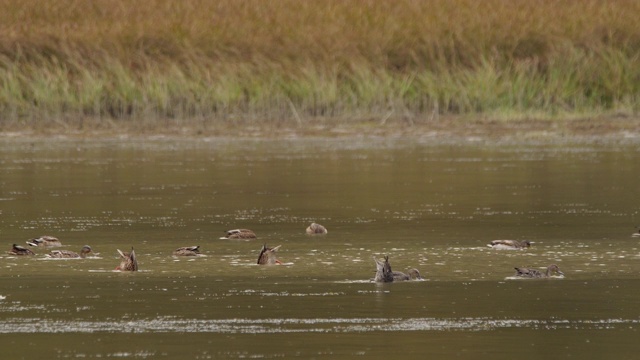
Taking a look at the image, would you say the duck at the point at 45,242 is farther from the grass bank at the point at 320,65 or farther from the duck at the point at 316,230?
the grass bank at the point at 320,65

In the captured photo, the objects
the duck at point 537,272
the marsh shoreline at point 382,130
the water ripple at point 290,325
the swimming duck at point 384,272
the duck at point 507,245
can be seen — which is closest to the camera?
the water ripple at point 290,325

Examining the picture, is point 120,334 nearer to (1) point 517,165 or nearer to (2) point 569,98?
(1) point 517,165

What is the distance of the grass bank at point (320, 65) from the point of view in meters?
27.0

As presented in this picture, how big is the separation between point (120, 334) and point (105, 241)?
4294 millimetres

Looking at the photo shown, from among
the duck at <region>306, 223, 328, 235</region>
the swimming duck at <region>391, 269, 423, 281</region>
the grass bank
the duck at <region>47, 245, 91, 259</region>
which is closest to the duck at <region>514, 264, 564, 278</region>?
the swimming duck at <region>391, 269, 423, 281</region>

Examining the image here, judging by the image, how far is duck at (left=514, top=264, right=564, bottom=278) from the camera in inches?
430

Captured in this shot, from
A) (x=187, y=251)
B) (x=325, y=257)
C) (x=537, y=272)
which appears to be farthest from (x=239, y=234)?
(x=537, y=272)

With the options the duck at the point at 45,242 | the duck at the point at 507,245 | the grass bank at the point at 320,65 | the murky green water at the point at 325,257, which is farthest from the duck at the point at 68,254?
the grass bank at the point at 320,65

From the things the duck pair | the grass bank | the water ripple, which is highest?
the water ripple

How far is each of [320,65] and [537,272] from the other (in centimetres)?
1774

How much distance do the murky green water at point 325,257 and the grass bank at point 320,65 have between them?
4.75 meters

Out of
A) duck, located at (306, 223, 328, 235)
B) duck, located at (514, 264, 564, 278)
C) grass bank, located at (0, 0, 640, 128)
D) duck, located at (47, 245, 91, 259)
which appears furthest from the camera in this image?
grass bank, located at (0, 0, 640, 128)

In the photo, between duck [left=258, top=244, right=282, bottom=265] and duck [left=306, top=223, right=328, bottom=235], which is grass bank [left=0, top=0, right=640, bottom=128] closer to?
duck [left=306, top=223, right=328, bottom=235]

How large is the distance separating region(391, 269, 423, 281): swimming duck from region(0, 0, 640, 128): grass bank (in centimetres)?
1582
